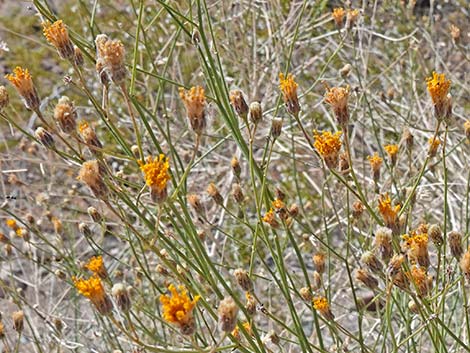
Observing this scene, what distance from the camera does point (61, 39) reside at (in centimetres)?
144

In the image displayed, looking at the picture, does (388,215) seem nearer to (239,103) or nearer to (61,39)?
(239,103)

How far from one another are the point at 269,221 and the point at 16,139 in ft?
11.2

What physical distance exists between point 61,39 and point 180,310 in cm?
59

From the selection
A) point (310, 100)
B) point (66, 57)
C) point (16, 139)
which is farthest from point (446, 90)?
point (16, 139)

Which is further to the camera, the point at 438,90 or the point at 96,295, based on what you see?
the point at 438,90

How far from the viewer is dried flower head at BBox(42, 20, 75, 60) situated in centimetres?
143

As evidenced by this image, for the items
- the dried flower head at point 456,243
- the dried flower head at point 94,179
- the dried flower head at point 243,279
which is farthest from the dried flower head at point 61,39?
the dried flower head at point 456,243

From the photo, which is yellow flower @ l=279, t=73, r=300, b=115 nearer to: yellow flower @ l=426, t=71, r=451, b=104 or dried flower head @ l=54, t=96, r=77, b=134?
yellow flower @ l=426, t=71, r=451, b=104

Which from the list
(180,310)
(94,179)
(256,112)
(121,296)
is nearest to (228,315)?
(180,310)

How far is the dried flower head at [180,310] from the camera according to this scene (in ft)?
3.59

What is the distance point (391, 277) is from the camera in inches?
48.6

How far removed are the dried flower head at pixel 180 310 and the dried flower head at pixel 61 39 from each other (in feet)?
1.80

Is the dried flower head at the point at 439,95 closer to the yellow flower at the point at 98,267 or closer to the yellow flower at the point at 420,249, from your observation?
the yellow flower at the point at 420,249

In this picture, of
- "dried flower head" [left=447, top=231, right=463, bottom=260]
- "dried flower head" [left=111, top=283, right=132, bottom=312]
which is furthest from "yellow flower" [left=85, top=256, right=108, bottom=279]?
"dried flower head" [left=447, top=231, right=463, bottom=260]
